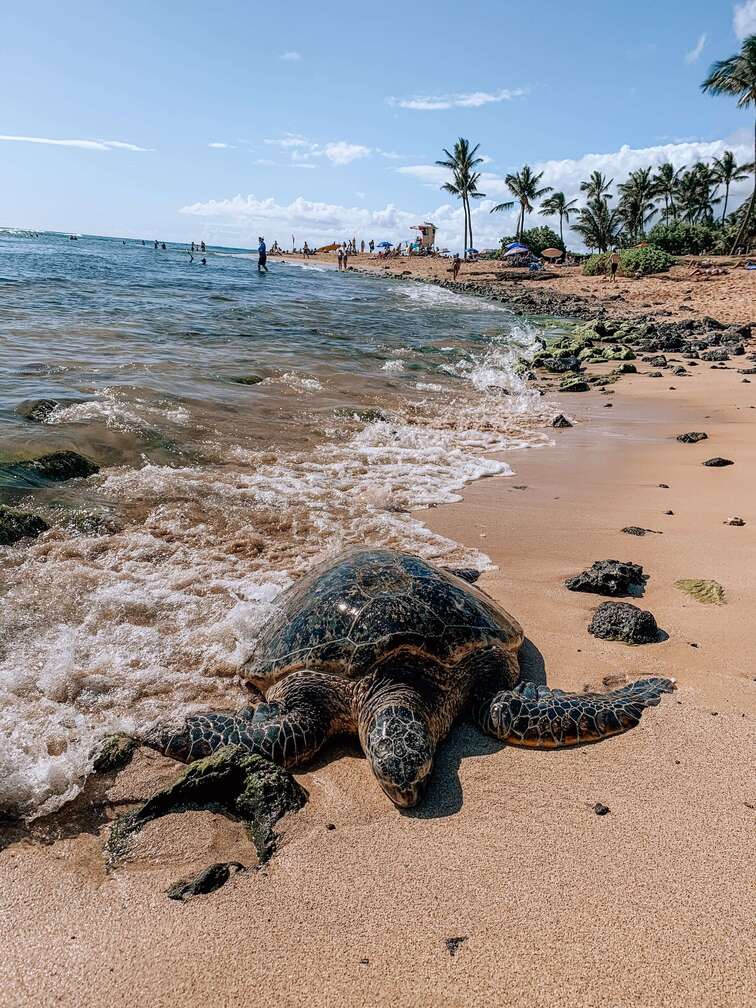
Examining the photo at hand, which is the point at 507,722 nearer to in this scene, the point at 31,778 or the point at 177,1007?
the point at 177,1007

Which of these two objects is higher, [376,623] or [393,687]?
[376,623]

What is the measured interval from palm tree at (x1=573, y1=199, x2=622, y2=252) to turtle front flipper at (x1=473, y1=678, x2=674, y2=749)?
233ft

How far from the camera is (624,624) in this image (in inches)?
Answer: 182

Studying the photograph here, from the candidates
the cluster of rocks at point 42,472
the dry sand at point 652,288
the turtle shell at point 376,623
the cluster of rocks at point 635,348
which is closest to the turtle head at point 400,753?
the turtle shell at point 376,623

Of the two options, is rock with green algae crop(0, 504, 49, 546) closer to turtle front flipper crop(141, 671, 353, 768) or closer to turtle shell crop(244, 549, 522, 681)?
turtle shell crop(244, 549, 522, 681)

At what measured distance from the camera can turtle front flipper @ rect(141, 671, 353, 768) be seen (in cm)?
354

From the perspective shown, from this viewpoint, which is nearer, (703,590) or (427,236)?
(703,590)

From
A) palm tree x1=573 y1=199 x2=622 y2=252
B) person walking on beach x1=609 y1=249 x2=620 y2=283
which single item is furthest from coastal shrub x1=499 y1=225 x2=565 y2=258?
person walking on beach x1=609 y1=249 x2=620 y2=283

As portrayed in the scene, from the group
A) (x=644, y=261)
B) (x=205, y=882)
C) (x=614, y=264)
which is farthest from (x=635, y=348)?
(x=614, y=264)

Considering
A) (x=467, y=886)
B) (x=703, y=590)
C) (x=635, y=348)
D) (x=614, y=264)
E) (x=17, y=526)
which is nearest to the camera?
(x=467, y=886)

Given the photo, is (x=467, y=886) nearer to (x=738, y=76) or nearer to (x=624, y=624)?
(x=624, y=624)

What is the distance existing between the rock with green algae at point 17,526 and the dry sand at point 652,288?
83.3 feet

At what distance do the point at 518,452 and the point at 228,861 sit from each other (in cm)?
792

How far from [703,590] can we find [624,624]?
1023mm
